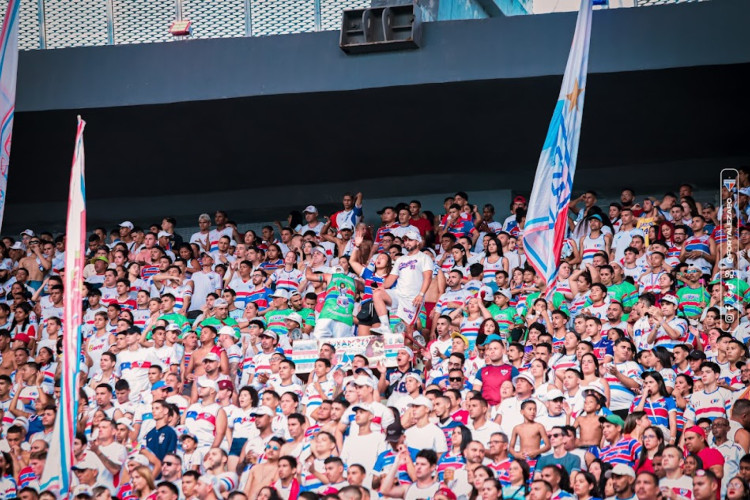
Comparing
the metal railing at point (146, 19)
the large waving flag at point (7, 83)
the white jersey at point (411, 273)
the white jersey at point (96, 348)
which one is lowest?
the white jersey at point (96, 348)

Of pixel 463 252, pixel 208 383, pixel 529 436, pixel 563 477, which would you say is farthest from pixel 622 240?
pixel 208 383

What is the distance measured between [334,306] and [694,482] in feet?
15.7

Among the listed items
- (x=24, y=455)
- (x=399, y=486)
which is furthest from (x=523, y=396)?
(x=24, y=455)

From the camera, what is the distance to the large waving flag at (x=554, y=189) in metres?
8.39

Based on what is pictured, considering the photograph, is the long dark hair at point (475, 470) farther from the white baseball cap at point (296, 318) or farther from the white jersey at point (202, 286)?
the white jersey at point (202, 286)

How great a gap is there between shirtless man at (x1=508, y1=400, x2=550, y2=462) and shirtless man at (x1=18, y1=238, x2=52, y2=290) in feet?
26.0

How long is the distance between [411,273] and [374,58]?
10.6 ft

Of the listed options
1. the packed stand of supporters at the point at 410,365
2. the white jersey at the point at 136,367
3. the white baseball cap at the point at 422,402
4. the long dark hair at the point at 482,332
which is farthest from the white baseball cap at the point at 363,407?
the white jersey at the point at 136,367

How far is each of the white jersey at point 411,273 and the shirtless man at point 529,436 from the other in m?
2.89

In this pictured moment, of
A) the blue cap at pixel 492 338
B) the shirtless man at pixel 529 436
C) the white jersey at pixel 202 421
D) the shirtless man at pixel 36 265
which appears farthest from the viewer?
the shirtless man at pixel 36 265

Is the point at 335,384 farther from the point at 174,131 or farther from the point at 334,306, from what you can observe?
the point at 174,131

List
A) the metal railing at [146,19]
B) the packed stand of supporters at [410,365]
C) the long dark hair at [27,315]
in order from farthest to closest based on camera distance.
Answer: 1. the metal railing at [146,19]
2. the long dark hair at [27,315]
3. the packed stand of supporters at [410,365]

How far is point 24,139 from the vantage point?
1664 cm

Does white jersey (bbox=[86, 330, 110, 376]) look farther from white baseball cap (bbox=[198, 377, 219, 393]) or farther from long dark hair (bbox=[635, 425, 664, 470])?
long dark hair (bbox=[635, 425, 664, 470])
